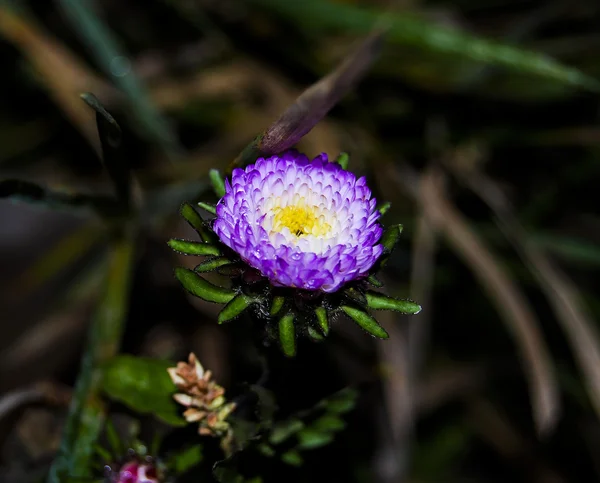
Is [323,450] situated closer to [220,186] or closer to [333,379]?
[333,379]

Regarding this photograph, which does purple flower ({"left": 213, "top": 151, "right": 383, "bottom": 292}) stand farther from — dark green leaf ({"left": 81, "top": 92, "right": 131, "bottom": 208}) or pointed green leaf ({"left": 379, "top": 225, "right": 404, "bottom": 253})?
dark green leaf ({"left": 81, "top": 92, "right": 131, "bottom": 208})

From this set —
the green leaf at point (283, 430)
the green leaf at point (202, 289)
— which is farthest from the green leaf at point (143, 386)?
the green leaf at point (202, 289)

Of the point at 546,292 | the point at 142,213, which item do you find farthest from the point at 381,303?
the point at 546,292

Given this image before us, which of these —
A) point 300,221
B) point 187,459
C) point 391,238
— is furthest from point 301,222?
point 187,459

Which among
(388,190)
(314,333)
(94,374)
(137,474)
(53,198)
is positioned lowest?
(137,474)

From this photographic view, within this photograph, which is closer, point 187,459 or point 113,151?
point 187,459

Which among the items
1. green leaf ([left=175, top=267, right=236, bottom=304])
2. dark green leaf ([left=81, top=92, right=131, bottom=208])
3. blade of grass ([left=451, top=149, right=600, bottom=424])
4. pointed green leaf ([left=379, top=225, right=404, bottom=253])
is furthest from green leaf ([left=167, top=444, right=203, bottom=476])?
blade of grass ([left=451, top=149, right=600, bottom=424])

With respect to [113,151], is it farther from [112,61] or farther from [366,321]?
[112,61]
